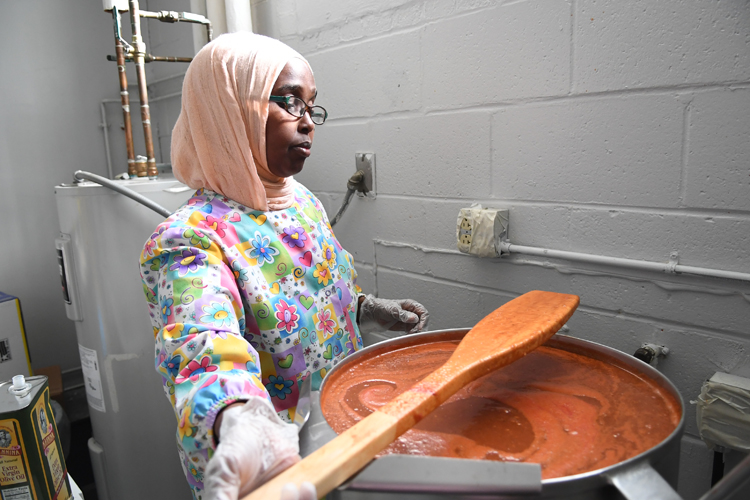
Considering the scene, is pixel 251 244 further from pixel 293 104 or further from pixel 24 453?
pixel 24 453

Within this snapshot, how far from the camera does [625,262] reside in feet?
3.70

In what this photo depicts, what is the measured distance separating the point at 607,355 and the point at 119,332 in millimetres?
1502

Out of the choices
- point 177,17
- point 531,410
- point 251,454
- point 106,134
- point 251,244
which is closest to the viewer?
point 251,454

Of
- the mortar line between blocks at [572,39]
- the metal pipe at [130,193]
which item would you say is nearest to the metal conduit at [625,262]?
the mortar line between blocks at [572,39]

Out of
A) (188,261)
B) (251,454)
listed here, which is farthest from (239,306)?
(251,454)

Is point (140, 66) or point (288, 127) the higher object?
point (140, 66)

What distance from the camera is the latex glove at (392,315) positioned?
1242mm

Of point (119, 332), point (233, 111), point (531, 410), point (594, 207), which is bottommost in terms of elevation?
point (119, 332)

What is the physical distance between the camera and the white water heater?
64.5 inches

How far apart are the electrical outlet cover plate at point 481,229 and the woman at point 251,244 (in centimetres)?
29

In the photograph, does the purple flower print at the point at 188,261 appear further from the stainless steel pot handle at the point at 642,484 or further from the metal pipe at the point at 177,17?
the metal pipe at the point at 177,17

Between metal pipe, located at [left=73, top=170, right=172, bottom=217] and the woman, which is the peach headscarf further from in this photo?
metal pipe, located at [left=73, top=170, right=172, bottom=217]

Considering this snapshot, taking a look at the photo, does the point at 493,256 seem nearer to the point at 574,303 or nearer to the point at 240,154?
the point at 574,303

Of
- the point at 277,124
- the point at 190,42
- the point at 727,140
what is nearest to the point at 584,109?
the point at 727,140
